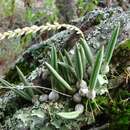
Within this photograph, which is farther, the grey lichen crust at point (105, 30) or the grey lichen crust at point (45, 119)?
the grey lichen crust at point (105, 30)

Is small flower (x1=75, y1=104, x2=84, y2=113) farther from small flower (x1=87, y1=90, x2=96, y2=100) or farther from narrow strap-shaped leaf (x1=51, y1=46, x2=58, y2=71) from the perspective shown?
narrow strap-shaped leaf (x1=51, y1=46, x2=58, y2=71)

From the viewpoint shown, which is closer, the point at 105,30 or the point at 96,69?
the point at 96,69

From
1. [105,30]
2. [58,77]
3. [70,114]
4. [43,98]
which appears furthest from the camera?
[105,30]

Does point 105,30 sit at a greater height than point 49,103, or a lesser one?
greater

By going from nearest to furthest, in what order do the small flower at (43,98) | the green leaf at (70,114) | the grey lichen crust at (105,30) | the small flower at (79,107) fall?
the green leaf at (70,114), the small flower at (79,107), the small flower at (43,98), the grey lichen crust at (105,30)

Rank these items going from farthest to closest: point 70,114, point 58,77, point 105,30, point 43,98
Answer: point 105,30, point 43,98, point 58,77, point 70,114

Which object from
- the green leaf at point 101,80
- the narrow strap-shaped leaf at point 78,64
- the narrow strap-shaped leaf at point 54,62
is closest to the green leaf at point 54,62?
the narrow strap-shaped leaf at point 54,62

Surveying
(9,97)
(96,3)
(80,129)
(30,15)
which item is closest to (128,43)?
(80,129)

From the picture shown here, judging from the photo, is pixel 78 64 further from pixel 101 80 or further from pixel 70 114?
pixel 70 114

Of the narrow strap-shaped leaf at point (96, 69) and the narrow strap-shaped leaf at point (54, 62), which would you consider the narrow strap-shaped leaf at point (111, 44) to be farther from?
the narrow strap-shaped leaf at point (54, 62)

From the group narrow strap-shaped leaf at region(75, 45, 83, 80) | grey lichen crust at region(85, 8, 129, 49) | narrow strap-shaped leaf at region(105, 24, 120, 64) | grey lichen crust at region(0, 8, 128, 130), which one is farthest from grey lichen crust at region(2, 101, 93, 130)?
grey lichen crust at region(85, 8, 129, 49)

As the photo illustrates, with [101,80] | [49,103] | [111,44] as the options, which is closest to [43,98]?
[49,103]
